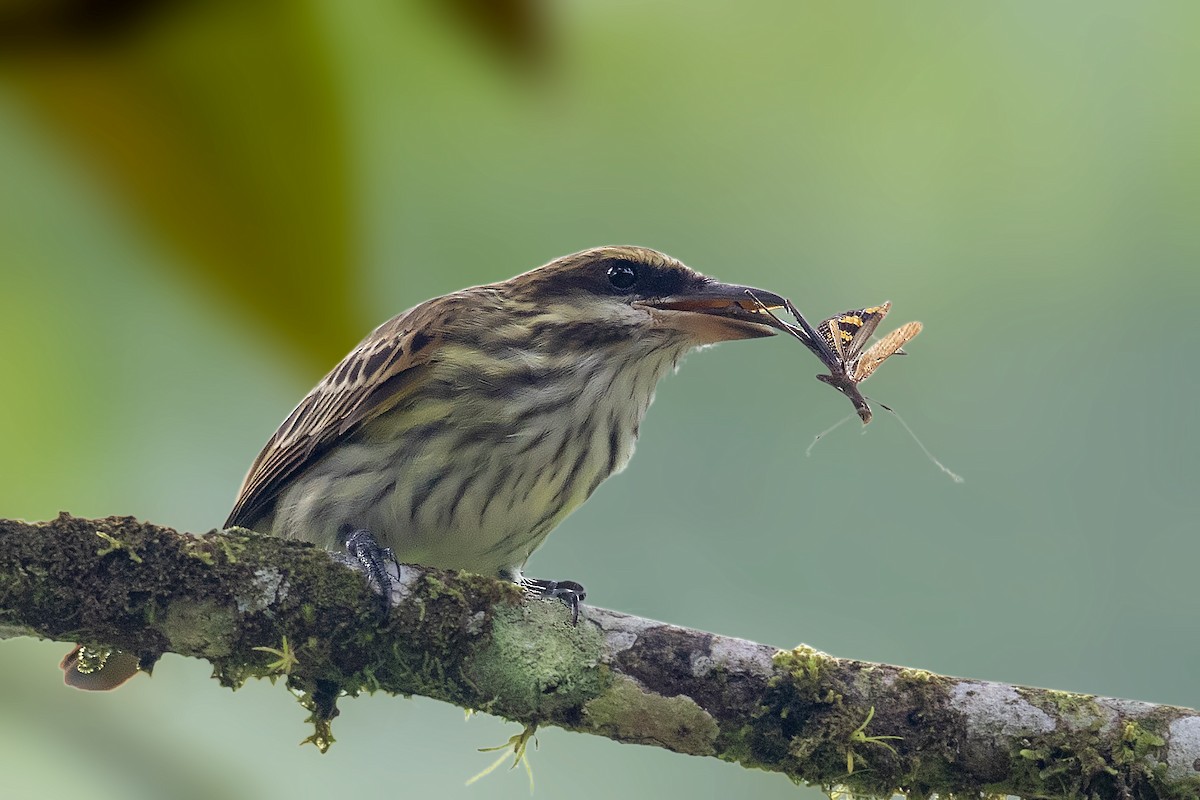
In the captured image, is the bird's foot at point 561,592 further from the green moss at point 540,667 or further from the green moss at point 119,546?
the green moss at point 119,546

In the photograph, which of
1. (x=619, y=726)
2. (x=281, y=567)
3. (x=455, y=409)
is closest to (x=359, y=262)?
(x=455, y=409)

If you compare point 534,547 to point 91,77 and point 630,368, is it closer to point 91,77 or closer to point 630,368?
point 630,368

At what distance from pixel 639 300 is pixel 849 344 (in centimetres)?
69

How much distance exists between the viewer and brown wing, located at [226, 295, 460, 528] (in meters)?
3.30

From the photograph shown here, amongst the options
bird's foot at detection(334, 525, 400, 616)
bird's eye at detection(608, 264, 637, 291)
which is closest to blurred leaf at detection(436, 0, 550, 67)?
bird's eye at detection(608, 264, 637, 291)

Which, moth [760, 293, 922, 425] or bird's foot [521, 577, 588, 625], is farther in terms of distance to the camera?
moth [760, 293, 922, 425]

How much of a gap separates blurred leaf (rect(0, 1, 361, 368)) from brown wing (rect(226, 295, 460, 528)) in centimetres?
75

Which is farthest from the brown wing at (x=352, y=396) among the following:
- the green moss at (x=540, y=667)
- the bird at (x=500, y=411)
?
the green moss at (x=540, y=667)

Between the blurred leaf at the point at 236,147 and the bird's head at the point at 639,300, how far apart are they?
1305 mm

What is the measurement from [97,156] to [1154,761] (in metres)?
4.00

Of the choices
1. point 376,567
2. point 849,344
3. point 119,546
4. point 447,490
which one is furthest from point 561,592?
point 119,546

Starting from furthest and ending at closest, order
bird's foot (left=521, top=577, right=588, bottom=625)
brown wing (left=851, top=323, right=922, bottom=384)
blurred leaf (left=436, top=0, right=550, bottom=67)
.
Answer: blurred leaf (left=436, top=0, right=550, bottom=67) < brown wing (left=851, top=323, right=922, bottom=384) < bird's foot (left=521, top=577, right=588, bottom=625)

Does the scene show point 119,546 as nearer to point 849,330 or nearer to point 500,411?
point 500,411

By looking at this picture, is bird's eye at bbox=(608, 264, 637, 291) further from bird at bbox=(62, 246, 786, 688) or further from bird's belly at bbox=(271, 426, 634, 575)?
bird's belly at bbox=(271, 426, 634, 575)
